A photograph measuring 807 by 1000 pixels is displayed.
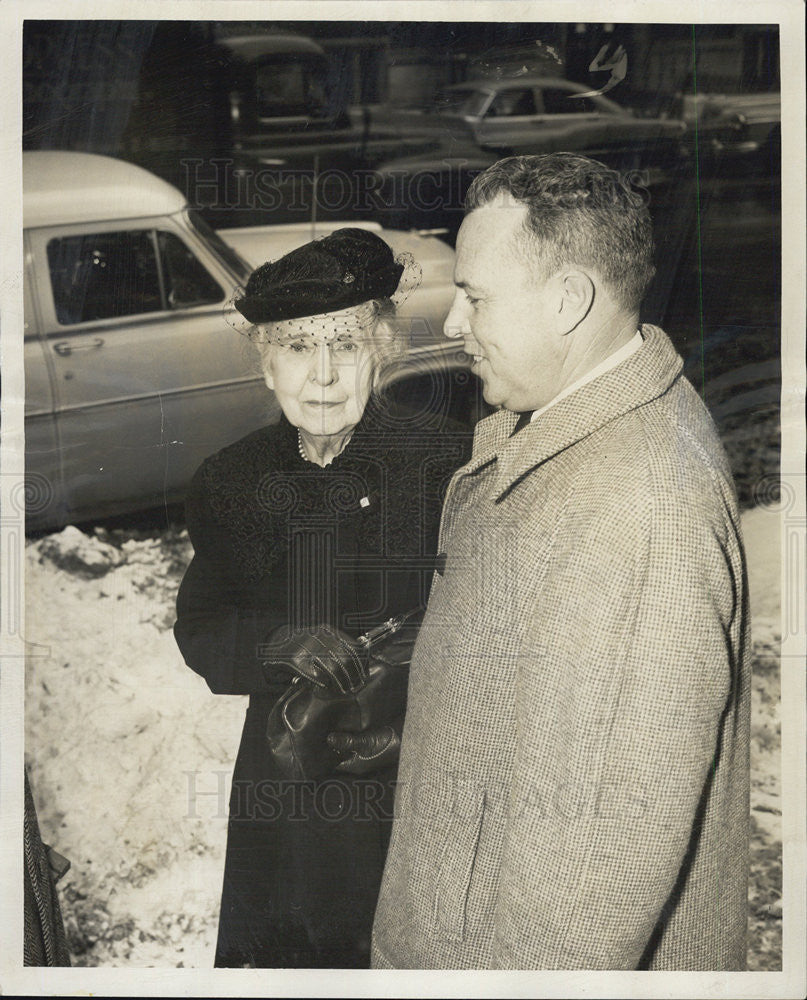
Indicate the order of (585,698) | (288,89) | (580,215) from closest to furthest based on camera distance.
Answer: (585,698)
(580,215)
(288,89)

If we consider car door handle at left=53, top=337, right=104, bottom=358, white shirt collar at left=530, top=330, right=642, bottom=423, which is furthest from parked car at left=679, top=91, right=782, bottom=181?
car door handle at left=53, top=337, right=104, bottom=358

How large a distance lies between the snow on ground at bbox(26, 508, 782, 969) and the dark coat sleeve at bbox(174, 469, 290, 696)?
4cm

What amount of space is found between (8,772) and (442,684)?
0.86 metres

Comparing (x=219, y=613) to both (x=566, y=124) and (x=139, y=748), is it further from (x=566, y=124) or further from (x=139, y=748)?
(x=566, y=124)

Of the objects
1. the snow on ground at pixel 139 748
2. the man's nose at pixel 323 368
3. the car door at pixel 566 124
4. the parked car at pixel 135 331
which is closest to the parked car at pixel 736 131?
the car door at pixel 566 124

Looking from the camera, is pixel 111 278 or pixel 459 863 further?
pixel 111 278

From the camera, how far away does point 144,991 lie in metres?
1.79

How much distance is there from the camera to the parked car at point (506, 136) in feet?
5.55

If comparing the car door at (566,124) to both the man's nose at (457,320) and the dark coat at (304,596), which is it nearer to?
the man's nose at (457,320)

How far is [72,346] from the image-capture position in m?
1.73

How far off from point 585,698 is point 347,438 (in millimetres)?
622

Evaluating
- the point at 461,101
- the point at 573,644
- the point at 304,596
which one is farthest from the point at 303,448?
the point at 461,101

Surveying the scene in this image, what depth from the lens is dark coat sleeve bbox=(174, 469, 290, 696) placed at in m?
1.72

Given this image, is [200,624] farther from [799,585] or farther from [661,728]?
[799,585]
